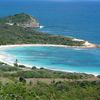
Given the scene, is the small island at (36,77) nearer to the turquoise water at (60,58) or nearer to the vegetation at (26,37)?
the vegetation at (26,37)

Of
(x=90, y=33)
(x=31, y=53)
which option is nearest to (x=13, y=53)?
(x=31, y=53)

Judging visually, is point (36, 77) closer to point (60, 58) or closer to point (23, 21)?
point (60, 58)

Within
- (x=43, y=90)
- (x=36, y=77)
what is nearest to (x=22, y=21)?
(x=36, y=77)

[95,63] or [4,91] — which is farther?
[95,63]

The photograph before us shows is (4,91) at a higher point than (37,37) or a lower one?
lower

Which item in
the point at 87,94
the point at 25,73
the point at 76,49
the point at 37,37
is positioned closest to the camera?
the point at 87,94

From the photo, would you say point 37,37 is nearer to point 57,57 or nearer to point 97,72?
point 57,57

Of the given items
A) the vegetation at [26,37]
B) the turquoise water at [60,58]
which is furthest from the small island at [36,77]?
the turquoise water at [60,58]

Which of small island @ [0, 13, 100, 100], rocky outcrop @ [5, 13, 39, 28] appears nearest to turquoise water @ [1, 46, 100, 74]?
small island @ [0, 13, 100, 100]
